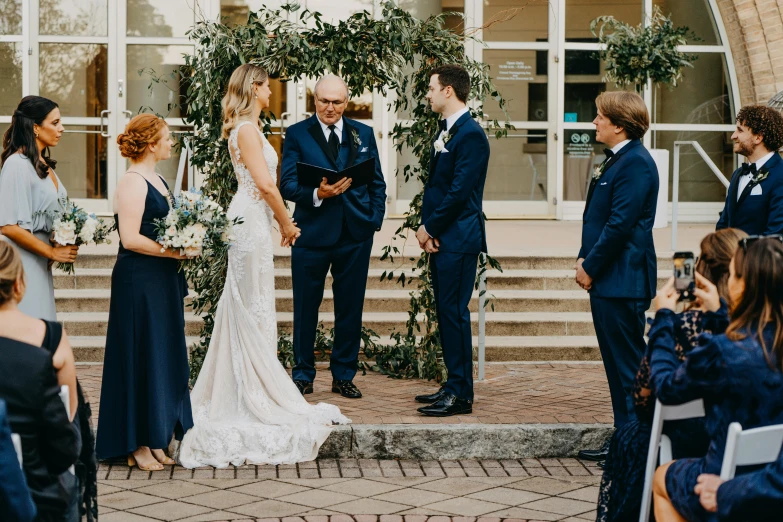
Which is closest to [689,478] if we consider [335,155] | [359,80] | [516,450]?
[516,450]

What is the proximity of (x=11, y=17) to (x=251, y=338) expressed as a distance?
868cm

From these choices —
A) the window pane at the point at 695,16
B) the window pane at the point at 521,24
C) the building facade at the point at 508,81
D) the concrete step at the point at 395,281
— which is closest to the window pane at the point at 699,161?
the building facade at the point at 508,81

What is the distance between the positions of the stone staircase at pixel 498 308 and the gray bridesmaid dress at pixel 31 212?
2606 mm

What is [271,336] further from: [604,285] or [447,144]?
[604,285]

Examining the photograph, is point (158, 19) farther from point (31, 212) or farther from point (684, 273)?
point (684, 273)

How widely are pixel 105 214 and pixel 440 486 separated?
8802 millimetres

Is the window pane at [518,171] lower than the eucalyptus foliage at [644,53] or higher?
lower

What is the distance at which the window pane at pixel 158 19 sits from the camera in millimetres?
13188

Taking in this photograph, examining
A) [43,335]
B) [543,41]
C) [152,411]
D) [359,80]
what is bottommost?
[152,411]

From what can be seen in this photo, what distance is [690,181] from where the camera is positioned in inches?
560

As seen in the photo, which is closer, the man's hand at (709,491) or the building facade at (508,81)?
the man's hand at (709,491)

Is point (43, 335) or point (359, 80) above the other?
point (359, 80)

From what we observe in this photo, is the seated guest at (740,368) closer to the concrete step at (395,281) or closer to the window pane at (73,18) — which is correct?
the concrete step at (395,281)

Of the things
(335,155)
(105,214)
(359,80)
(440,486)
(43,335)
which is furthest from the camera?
(105,214)
